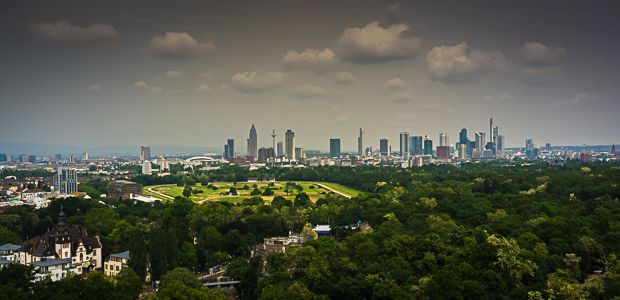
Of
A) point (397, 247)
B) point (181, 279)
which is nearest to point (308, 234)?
point (397, 247)

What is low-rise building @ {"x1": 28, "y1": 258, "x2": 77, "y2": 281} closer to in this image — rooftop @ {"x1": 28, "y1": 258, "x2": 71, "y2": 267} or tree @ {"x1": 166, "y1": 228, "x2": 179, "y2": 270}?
rooftop @ {"x1": 28, "y1": 258, "x2": 71, "y2": 267}

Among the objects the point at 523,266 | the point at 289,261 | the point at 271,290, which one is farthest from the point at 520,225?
the point at 271,290

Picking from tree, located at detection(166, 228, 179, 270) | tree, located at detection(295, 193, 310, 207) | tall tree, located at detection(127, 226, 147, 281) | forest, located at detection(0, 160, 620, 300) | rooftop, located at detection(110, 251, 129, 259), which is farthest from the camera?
tree, located at detection(295, 193, 310, 207)

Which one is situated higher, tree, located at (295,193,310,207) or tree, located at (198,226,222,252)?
tree, located at (295,193,310,207)

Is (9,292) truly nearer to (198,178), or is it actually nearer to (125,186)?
(125,186)

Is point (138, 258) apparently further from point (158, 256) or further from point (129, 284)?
point (129, 284)

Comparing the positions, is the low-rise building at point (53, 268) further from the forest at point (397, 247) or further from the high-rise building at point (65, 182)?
the high-rise building at point (65, 182)

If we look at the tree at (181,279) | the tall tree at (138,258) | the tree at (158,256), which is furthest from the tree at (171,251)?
the tree at (181,279)

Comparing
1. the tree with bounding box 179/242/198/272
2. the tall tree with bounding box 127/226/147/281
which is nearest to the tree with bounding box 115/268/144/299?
the tall tree with bounding box 127/226/147/281
